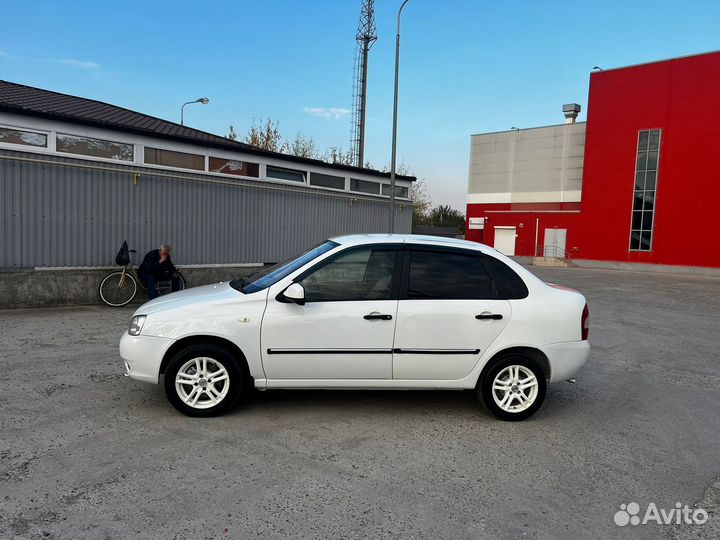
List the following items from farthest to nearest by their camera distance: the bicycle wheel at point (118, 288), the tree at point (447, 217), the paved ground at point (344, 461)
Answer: the tree at point (447, 217) → the bicycle wheel at point (118, 288) → the paved ground at point (344, 461)

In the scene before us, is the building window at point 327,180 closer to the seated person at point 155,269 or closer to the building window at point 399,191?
the building window at point 399,191

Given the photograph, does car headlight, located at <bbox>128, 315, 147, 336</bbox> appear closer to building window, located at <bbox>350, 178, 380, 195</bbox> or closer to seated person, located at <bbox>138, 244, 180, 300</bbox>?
seated person, located at <bbox>138, 244, 180, 300</bbox>

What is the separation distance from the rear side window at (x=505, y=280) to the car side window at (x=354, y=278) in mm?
929

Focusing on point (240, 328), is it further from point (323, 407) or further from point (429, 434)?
point (429, 434)

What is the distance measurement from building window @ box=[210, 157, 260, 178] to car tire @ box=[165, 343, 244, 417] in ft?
29.0

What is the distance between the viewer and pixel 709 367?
712 cm

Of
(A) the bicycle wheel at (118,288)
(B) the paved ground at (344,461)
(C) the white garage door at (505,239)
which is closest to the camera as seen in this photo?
(B) the paved ground at (344,461)

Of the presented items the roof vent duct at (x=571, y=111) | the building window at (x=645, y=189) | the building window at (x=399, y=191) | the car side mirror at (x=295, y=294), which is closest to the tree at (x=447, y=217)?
the roof vent duct at (x=571, y=111)

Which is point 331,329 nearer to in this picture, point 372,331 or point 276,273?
point 372,331

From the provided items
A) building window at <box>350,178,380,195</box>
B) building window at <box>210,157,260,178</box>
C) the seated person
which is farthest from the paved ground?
building window at <box>350,178,380,195</box>

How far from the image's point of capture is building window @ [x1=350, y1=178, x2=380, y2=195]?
16062mm

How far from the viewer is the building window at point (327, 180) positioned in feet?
48.6

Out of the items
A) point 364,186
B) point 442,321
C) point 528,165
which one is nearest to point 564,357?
point 442,321

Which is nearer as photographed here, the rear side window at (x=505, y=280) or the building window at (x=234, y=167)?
the rear side window at (x=505, y=280)
